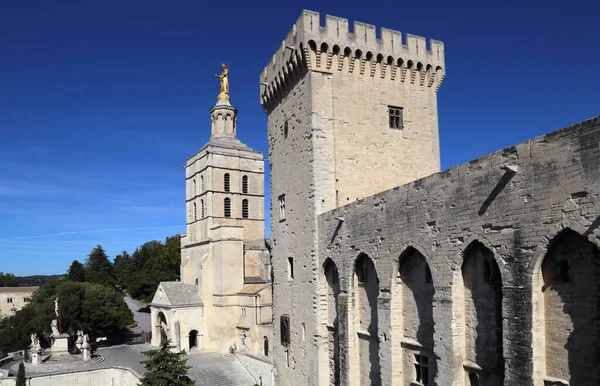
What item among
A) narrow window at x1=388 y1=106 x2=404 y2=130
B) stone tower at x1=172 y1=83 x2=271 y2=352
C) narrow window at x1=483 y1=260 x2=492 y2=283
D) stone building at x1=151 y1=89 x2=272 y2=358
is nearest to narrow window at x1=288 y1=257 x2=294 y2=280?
narrow window at x1=388 y1=106 x2=404 y2=130

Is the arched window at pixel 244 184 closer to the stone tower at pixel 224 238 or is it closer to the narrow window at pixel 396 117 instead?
the stone tower at pixel 224 238

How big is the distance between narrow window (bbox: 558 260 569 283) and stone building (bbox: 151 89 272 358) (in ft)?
100

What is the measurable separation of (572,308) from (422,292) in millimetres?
4844

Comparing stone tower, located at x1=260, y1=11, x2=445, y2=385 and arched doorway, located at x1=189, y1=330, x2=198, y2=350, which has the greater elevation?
stone tower, located at x1=260, y1=11, x2=445, y2=385

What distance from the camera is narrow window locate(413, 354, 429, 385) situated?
14.1 meters

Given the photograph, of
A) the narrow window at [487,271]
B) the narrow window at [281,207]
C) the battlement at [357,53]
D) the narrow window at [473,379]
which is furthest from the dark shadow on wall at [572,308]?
the narrow window at [281,207]

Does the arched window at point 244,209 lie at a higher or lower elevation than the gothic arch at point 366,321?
higher

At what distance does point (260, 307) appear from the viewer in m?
40.1

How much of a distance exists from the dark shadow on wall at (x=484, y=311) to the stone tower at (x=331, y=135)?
7952 mm

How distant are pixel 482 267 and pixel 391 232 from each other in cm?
356

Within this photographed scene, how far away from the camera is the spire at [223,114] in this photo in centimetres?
5200

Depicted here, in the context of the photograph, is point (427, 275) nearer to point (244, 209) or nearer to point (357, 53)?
point (357, 53)

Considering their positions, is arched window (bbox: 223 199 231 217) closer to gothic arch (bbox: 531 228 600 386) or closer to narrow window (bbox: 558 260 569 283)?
gothic arch (bbox: 531 228 600 386)

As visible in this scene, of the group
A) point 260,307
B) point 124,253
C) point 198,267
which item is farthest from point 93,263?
point 260,307
